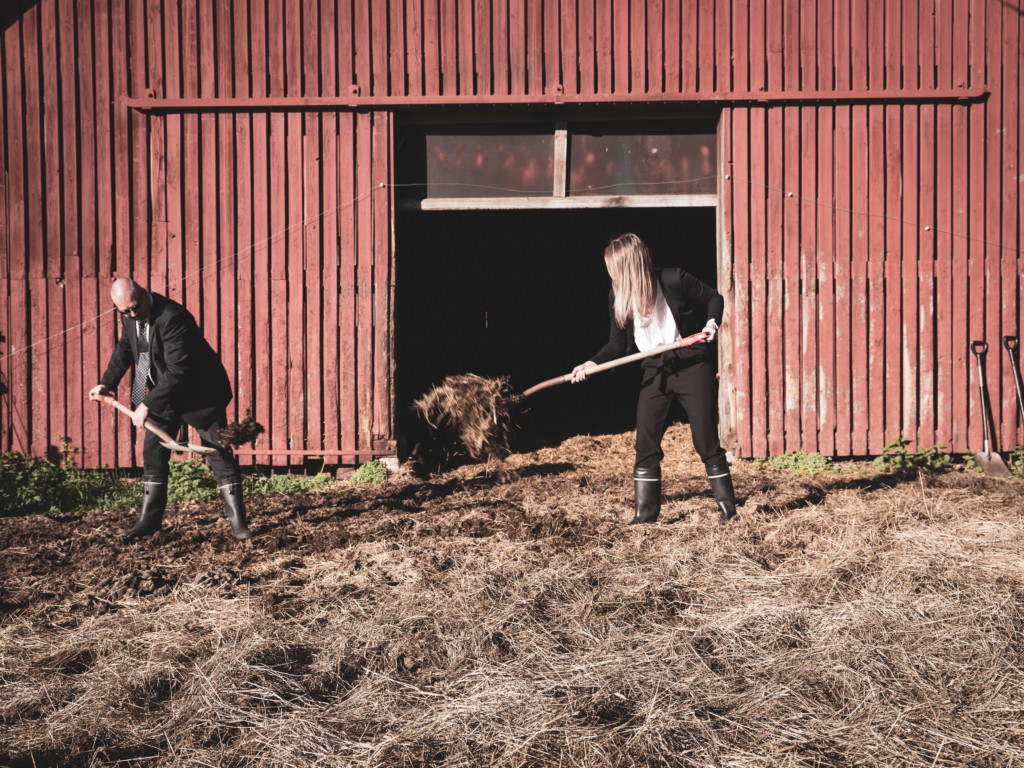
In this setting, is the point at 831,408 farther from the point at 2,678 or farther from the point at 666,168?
the point at 2,678

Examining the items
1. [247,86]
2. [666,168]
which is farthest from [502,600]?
[247,86]

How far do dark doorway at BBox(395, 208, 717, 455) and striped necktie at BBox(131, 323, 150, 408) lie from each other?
13.3 ft

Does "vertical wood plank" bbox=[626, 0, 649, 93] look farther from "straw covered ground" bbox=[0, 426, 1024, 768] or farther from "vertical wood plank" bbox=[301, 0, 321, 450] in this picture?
"straw covered ground" bbox=[0, 426, 1024, 768]

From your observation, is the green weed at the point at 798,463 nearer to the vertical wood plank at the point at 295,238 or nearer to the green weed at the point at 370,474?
the green weed at the point at 370,474

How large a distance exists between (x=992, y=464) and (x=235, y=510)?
23.0 feet

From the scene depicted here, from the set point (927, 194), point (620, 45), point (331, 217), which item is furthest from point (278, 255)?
point (927, 194)

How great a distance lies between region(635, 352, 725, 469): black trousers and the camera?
5039mm

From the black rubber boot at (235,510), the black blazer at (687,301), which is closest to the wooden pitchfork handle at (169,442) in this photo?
the black rubber boot at (235,510)

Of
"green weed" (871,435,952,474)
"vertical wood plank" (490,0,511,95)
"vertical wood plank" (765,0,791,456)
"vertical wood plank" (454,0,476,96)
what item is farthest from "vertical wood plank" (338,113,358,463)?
"green weed" (871,435,952,474)

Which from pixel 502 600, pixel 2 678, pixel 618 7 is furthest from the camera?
pixel 618 7

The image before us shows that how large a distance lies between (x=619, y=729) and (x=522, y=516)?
3.23 metres

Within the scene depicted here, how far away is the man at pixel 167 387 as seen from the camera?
511cm

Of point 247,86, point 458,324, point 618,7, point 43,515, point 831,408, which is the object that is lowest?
point 43,515

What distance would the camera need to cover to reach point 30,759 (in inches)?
96.3
